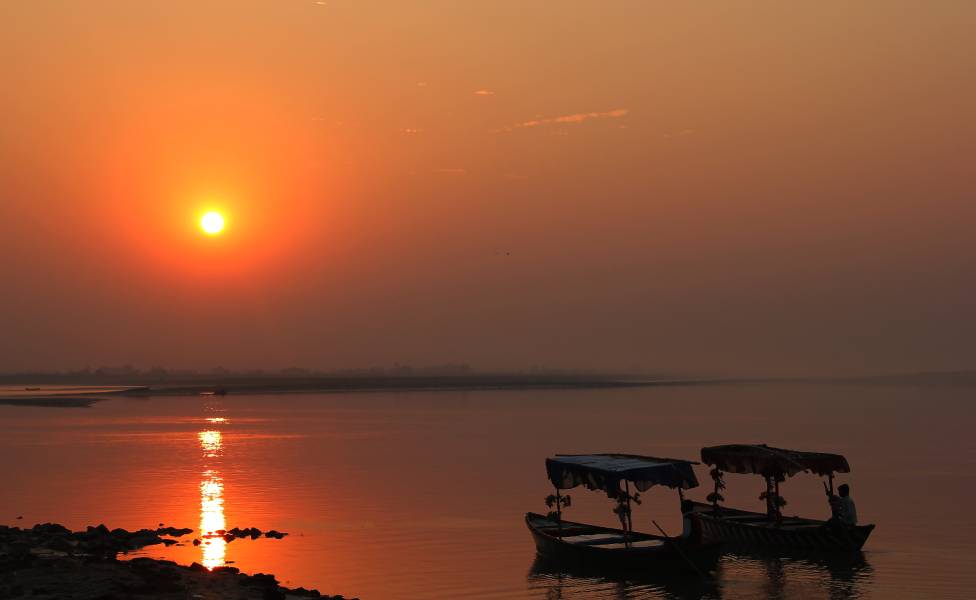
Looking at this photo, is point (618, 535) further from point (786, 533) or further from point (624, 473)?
point (786, 533)

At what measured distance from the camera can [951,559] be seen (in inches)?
1293

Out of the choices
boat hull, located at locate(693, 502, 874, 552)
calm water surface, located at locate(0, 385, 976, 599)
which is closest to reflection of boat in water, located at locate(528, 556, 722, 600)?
calm water surface, located at locate(0, 385, 976, 599)

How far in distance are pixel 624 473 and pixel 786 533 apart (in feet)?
Answer: 23.0

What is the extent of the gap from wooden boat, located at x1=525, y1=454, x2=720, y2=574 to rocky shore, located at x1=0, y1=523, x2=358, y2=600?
8.90 metres

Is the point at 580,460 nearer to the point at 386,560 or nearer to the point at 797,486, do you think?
the point at 386,560

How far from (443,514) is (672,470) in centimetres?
1342

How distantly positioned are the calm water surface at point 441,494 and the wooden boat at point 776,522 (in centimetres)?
98

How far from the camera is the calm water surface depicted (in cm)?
3014

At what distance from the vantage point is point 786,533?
3431 cm

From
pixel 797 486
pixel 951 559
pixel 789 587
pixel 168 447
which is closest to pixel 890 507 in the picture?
pixel 797 486

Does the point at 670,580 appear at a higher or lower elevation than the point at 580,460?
lower

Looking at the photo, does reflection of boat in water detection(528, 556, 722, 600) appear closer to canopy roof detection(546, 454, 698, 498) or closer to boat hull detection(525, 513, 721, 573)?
boat hull detection(525, 513, 721, 573)

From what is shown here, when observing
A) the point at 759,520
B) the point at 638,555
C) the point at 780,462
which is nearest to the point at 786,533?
the point at 780,462

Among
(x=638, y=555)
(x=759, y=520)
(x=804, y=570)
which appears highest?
(x=638, y=555)
